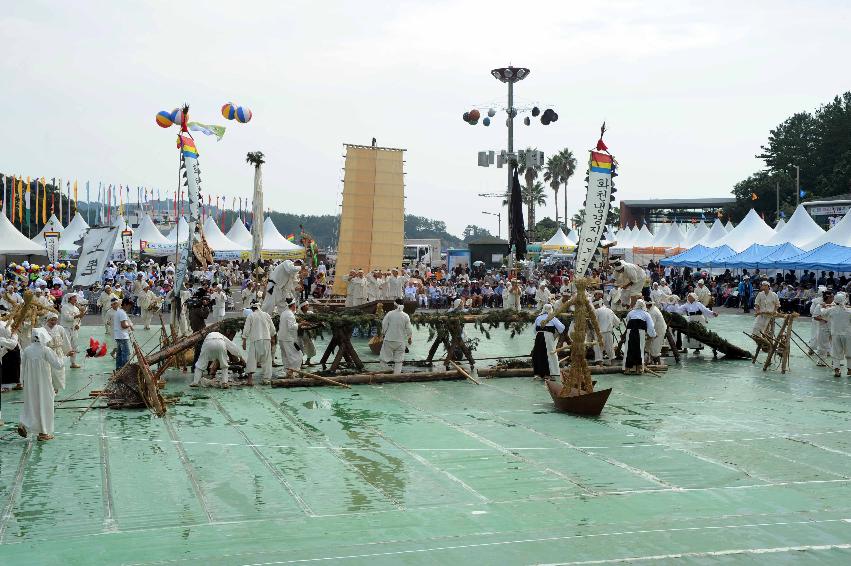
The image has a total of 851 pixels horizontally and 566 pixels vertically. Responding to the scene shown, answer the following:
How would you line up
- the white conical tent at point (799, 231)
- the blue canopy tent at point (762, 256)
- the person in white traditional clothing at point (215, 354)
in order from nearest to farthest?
the person in white traditional clothing at point (215, 354) → the blue canopy tent at point (762, 256) → the white conical tent at point (799, 231)

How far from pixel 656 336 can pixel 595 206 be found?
113 inches

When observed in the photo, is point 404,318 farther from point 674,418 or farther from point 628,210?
point 628,210

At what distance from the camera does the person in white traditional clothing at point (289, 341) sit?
16531 millimetres

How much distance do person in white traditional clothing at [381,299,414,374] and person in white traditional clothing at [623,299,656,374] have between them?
408cm

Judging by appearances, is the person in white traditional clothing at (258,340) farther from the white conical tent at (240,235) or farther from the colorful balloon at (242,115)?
the white conical tent at (240,235)

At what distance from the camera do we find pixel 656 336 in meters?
18.4

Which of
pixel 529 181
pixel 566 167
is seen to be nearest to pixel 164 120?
pixel 529 181

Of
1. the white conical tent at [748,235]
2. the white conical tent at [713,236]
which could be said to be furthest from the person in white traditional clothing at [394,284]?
the white conical tent at [713,236]

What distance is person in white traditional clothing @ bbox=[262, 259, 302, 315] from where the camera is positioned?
1788cm

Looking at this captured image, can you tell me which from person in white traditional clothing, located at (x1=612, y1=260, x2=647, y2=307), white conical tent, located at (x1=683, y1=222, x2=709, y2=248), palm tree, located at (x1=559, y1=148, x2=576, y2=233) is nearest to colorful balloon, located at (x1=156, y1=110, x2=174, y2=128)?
person in white traditional clothing, located at (x1=612, y1=260, x2=647, y2=307)

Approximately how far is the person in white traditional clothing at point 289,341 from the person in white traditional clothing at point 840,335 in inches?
381

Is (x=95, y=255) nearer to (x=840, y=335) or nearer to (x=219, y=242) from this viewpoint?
(x=840, y=335)

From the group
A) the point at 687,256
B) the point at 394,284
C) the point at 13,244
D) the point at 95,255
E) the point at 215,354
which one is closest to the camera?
the point at 215,354

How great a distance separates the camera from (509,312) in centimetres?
1852
